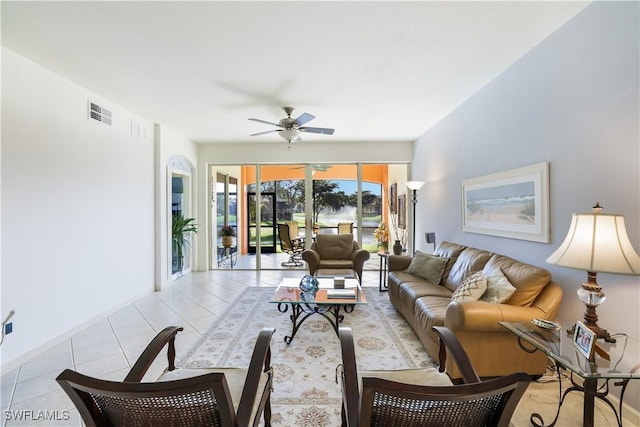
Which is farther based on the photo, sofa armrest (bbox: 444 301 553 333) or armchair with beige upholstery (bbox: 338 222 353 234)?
armchair with beige upholstery (bbox: 338 222 353 234)

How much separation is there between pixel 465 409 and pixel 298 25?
8.18ft

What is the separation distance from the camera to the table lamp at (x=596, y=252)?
5.13 ft

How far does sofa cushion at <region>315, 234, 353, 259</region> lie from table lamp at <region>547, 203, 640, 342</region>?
3492 millimetres

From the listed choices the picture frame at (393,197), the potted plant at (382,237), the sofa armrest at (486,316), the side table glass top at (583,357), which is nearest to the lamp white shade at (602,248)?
the side table glass top at (583,357)

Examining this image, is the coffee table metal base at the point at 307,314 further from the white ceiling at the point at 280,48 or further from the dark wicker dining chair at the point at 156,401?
the white ceiling at the point at 280,48

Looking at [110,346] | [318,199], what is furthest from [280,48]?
[318,199]

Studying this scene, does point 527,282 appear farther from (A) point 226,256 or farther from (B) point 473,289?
(A) point 226,256

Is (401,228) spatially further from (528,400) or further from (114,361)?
(114,361)

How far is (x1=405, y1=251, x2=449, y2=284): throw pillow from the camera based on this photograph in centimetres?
343

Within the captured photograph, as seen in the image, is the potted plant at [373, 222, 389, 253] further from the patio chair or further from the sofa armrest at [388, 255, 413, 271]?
the sofa armrest at [388, 255, 413, 271]

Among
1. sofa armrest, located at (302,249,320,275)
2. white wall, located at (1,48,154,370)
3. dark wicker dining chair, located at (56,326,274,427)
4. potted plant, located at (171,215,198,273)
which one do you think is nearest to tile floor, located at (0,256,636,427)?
white wall, located at (1,48,154,370)

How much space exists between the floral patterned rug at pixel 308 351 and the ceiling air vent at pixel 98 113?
281 centimetres

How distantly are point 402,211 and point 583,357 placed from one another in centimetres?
503

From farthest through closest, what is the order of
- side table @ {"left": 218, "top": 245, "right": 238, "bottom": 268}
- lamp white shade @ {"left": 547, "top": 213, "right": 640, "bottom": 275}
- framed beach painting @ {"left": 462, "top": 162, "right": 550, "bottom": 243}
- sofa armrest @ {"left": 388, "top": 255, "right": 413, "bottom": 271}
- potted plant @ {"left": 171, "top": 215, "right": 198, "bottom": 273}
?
side table @ {"left": 218, "top": 245, "right": 238, "bottom": 268} → potted plant @ {"left": 171, "top": 215, "right": 198, "bottom": 273} → sofa armrest @ {"left": 388, "top": 255, "right": 413, "bottom": 271} → framed beach painting @ {"left": 462, "top": 162, "right": 550, "bottom": 243} → lamp white shade @ {"left": 547, "top": 213, "right": 640, "bottom": 275}
